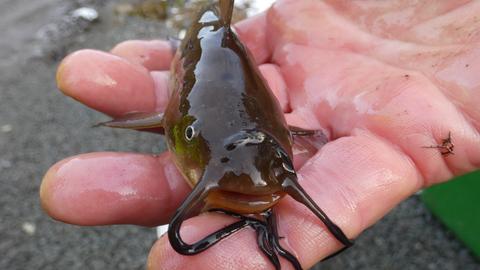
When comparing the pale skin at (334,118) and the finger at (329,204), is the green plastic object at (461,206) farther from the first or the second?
the finger at (329,204)

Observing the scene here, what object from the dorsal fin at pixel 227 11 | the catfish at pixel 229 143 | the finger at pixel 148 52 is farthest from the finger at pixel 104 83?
the dorsal fin at pixel 227 11

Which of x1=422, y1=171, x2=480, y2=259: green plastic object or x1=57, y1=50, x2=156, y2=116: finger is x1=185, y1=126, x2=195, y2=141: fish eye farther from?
x1=422, y1=171, x2=480, y2=259: green plastic object

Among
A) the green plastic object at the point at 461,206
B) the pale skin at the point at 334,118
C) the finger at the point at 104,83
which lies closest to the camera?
the pale skin at the point at 334,118

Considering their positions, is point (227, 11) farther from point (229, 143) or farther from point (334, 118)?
point (229, 143)

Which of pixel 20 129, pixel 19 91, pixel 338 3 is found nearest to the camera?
pixel 338 3

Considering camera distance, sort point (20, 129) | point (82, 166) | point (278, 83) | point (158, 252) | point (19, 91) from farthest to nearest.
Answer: point (19, 91), point (20, 129), point (278, 83), point (82, 166), point (158, 252)

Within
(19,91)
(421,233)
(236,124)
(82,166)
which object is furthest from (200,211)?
(19,91)

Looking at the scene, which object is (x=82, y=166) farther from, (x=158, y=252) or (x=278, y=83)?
(x=278, y=83)

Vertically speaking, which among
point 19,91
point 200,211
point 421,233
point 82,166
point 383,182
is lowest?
point 19,91
